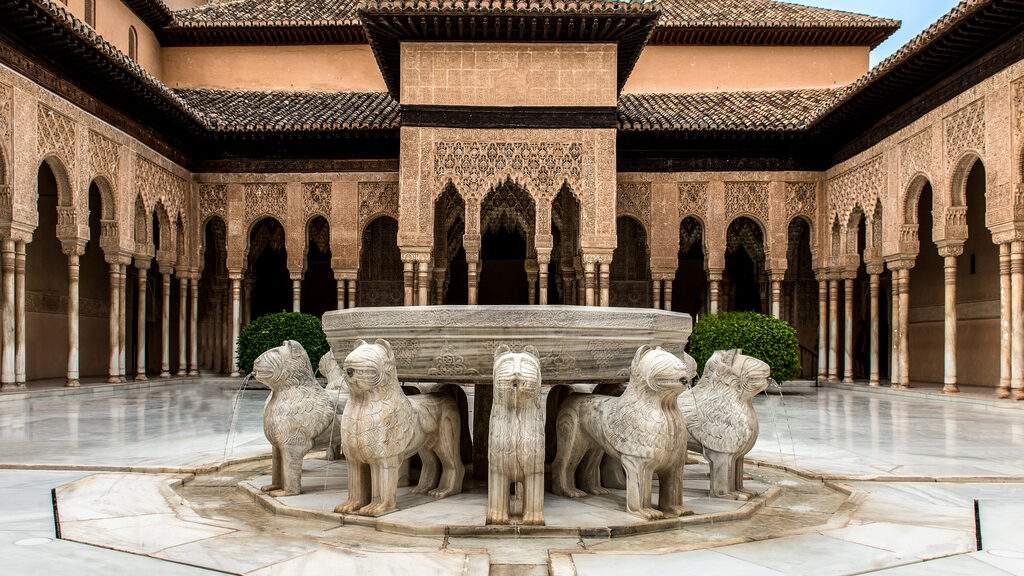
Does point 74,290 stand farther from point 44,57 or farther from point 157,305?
point 157,305

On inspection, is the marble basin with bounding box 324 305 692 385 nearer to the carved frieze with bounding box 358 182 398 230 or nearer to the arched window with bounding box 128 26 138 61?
the carved frieze with bounding box 358 182 398 230

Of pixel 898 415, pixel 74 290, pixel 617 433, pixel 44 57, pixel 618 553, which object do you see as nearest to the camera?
pixel 618 553

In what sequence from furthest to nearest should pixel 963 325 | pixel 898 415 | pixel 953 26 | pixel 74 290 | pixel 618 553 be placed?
pixel 963 325
pixel 74 290
pixel 953 26
pixel 898 415
pixel 618 553

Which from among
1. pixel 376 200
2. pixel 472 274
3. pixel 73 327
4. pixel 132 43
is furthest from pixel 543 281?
pixel 132 43

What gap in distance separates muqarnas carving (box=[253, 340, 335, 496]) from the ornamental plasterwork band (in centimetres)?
1101

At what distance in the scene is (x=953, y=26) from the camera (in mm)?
11797

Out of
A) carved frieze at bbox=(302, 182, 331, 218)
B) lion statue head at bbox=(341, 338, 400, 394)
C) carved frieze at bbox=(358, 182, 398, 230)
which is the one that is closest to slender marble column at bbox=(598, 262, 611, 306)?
carved frieze at bbox=(358, 182, 398, 230)

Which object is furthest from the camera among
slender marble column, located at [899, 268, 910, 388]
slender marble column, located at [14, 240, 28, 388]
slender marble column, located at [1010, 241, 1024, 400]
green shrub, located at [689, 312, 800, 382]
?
slender marble column, located at [899, 268, 910, 388]

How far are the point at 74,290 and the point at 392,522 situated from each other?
1268 cm

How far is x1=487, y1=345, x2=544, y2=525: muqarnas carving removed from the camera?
3663 millimetres

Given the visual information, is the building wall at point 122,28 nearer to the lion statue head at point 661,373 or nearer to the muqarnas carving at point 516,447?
the muqarnas carving at point 516,447

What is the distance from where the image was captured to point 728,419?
14.7 feet

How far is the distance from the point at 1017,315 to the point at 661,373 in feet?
34.3

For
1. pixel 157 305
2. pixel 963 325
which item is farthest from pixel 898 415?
pixel 157 305
